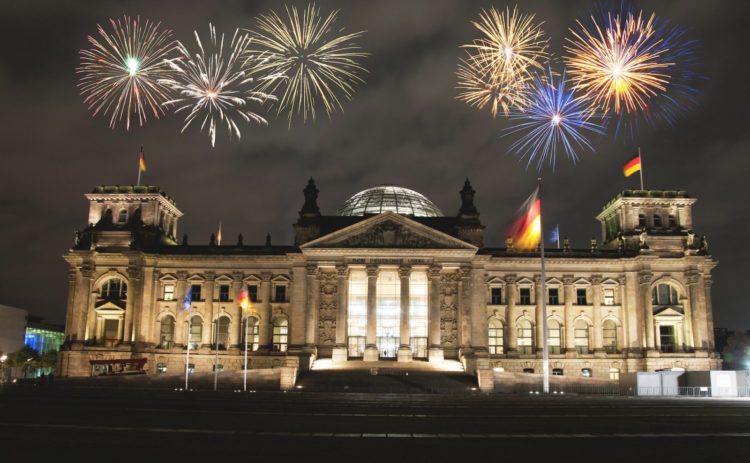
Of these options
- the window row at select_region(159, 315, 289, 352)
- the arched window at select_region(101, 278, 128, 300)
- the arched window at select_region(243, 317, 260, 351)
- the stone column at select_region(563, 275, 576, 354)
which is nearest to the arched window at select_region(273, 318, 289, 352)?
the window row at select_region(159, 315, 289, 352)

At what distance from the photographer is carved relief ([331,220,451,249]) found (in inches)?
2869

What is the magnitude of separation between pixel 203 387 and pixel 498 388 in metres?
26.3

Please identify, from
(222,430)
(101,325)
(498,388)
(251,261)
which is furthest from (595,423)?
(101,325)

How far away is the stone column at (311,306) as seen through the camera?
7194cm

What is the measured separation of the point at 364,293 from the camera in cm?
7638

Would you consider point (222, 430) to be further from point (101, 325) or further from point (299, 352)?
point (101, 325)

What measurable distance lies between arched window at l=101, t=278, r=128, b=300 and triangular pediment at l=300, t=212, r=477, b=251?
70.9 ft

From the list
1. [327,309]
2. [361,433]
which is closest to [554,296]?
[327,309]

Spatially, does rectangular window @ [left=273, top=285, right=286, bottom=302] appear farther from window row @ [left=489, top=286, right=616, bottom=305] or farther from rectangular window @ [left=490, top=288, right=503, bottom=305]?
rectangular window @ [left=490, top=288, right=503, bottom=305]

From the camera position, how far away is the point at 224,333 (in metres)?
77.2

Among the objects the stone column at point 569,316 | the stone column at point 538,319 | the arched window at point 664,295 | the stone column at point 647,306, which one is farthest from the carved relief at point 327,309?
the arched window at point 664,295

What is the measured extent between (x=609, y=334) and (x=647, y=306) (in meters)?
5.53

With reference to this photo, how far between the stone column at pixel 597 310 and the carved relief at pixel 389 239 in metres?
19.0

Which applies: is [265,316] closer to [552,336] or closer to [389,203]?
[389,203]
